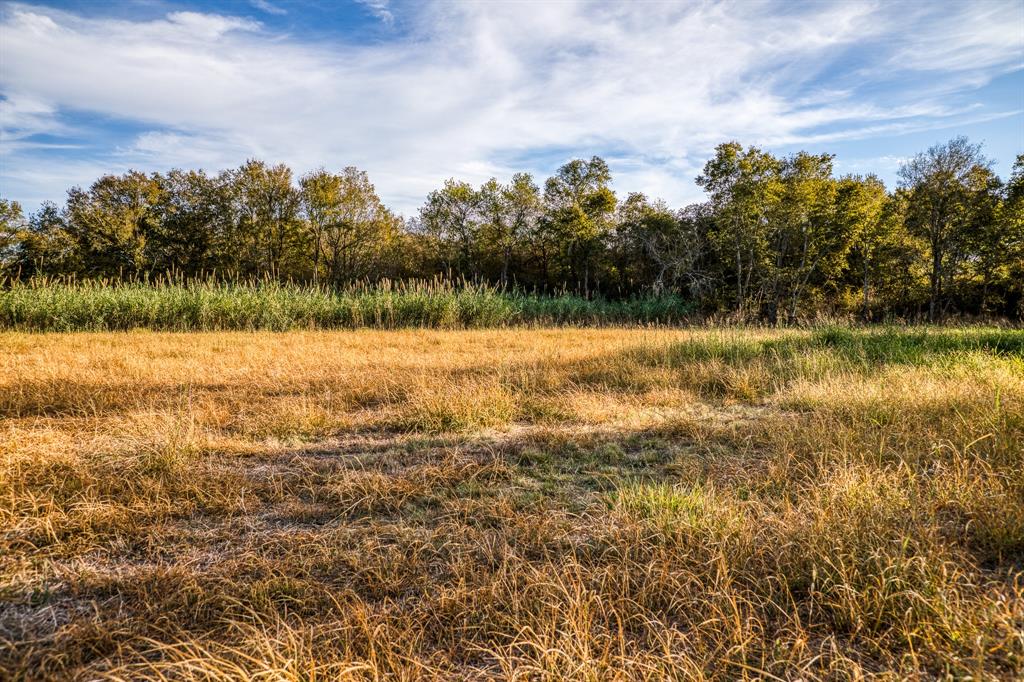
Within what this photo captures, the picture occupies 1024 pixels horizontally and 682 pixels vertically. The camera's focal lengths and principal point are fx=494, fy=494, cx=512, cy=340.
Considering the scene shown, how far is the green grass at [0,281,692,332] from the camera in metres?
12.2

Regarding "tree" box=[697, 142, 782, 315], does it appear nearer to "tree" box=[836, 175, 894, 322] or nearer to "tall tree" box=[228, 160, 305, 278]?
"tree" box=[836, 175, 894, 322]

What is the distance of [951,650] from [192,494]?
3938 mm

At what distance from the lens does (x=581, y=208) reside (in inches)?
1261

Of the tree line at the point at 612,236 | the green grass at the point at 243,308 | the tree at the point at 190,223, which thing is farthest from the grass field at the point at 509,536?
the tree at the point at 190,223

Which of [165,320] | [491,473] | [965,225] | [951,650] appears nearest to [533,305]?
[165,320]

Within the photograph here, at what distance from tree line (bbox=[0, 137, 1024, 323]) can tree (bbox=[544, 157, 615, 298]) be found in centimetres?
11

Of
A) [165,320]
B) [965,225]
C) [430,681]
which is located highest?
[965,225]

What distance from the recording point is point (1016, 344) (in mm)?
8789

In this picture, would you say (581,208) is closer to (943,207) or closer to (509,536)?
(943,207)

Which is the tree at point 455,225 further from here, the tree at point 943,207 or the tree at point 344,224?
the tree at point 943,207

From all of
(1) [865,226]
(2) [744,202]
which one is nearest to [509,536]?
(2) [744,202]

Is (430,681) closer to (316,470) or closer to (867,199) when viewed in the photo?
(316,470)

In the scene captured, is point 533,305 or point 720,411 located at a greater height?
point 533,305

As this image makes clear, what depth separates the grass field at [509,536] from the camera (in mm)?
1826
